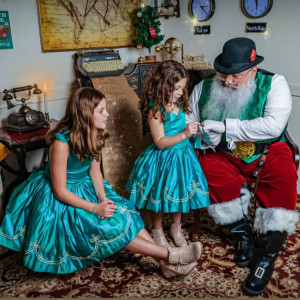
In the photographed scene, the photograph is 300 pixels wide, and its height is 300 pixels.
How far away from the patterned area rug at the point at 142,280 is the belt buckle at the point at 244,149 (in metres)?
0.71

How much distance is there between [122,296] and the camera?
2160 millimetres

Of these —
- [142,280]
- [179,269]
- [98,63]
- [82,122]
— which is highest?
[98,63]

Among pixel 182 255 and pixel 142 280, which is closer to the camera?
pixel 182 255

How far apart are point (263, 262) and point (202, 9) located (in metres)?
2.54

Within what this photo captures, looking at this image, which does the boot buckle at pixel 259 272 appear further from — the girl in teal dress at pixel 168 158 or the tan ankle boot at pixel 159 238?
the tan ankle boot at pixel 159 238

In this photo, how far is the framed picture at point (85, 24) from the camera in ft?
10.9

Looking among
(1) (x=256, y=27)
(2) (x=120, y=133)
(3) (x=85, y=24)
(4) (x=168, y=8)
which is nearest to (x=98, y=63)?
(3) (x=85, y=24)

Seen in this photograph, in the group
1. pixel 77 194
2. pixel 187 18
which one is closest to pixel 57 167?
pixel 77 194

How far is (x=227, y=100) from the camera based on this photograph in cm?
256

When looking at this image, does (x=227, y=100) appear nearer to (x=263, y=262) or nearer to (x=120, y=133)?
(x=120, y=133)

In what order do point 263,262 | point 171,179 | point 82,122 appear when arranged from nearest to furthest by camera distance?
point 82,122 < point 263,262 < point 171,179

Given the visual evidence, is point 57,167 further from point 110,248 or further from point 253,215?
point 253,215

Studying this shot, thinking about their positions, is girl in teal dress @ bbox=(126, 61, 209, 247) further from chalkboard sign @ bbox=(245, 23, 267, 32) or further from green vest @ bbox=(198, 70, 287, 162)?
chalkboard sign @ bbox=(245, 23, 267, 32)

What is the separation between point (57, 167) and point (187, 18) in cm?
251
